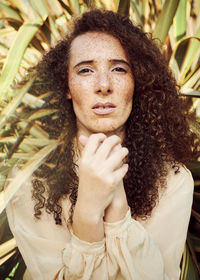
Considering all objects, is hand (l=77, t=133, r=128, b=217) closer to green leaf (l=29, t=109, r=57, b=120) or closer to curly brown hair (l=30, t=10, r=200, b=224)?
curly brown hair (l=30, t=10, r=200, b=224)

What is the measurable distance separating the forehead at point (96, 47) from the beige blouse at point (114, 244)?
497 millimetres

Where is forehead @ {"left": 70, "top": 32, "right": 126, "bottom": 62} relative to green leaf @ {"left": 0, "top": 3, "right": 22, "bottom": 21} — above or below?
below

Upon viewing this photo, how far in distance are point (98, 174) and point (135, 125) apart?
0.46 meters

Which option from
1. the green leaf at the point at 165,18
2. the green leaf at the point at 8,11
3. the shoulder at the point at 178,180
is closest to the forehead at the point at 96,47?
the shoulder at the point at 178,180

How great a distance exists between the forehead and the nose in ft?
0.27

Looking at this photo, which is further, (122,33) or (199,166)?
(199,166)

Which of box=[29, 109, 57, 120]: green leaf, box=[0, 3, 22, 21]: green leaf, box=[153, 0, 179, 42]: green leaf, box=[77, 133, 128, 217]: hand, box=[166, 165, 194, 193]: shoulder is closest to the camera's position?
box=[77, 133, 128, 217]: hand

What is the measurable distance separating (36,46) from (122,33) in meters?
0.78

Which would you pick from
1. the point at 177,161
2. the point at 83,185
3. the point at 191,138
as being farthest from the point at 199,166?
the point at 83,185

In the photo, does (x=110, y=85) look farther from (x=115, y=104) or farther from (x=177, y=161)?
(x=177, y=161)

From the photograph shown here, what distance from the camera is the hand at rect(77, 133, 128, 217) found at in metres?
0.71

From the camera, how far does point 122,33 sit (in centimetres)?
99

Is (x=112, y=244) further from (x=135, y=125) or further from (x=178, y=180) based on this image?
(x=135, y=125)

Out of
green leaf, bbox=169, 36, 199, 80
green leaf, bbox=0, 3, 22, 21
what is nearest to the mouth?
green leaf, bbox=169, 36, 199, 80
